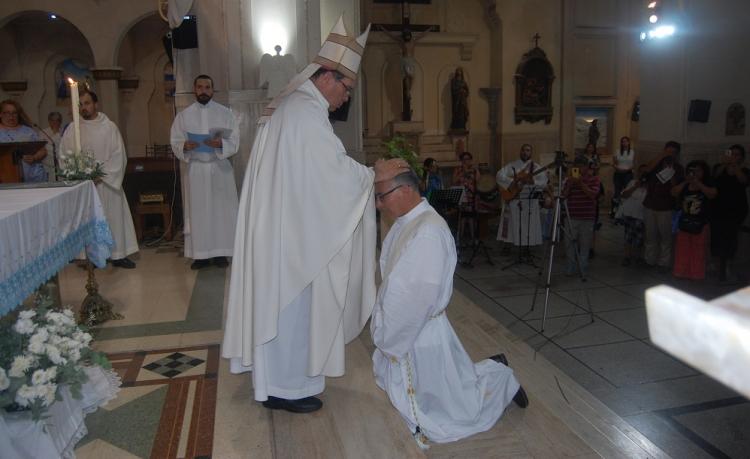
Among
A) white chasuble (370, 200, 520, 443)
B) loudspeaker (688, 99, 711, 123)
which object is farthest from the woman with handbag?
white chasuble (370, 200, 520, 443)

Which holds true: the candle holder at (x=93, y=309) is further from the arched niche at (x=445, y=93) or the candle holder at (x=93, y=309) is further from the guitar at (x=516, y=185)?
the arched niche at (x=445, y=93)

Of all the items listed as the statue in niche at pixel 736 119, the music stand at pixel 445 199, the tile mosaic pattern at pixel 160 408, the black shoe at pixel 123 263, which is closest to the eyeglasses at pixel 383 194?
the tile mosaic pattern at pixel 160 408

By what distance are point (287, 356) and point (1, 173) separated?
393 centimetres

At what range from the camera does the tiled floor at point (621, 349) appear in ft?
13.1

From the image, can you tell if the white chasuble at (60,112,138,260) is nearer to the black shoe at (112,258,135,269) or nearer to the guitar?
the black shoe at (112,258,135,269)

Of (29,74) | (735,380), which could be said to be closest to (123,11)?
(29,74)

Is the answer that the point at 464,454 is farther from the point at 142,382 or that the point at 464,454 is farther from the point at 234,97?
the point at 234,97

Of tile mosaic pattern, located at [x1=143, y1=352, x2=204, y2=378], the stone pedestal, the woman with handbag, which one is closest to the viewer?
tile mosaic pattern, located at [x1=143, y1=352, x2=204, y2=378]

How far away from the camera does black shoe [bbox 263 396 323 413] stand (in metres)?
3.46

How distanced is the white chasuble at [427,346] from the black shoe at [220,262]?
161 inches

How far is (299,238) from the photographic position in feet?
10.8

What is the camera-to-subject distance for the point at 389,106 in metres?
13.4

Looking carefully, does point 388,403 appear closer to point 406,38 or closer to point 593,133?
point 406,38

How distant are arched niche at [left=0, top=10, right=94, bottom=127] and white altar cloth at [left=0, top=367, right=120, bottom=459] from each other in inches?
482
